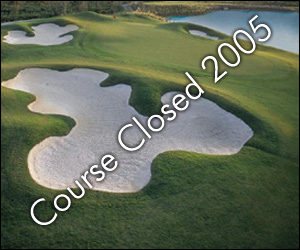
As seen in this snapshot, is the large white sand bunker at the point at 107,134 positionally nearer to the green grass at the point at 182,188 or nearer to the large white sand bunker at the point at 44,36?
the green grass at the point at 182,188

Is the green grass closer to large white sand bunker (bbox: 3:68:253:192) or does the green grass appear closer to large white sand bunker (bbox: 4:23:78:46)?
large white sand bunker (bbox: 3:68:253:192)

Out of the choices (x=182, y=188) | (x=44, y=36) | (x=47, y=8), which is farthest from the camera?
(x=47, y=8)

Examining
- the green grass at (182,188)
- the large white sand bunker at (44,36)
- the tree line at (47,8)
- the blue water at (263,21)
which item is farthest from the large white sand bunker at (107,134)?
the tree line at (47,8)

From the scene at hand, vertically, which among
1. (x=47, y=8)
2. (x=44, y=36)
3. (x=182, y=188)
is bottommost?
(x=47, y=8)

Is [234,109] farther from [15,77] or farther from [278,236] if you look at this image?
[15,77]

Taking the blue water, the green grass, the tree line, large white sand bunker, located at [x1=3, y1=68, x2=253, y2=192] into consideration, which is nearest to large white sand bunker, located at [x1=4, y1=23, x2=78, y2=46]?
the green grass

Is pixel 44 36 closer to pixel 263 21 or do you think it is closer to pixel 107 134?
pixel 107 134

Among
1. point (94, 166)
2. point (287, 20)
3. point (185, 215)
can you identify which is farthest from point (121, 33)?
point (287, 20)

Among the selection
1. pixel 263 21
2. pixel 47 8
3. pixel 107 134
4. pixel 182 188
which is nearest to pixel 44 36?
pixel 107 134
